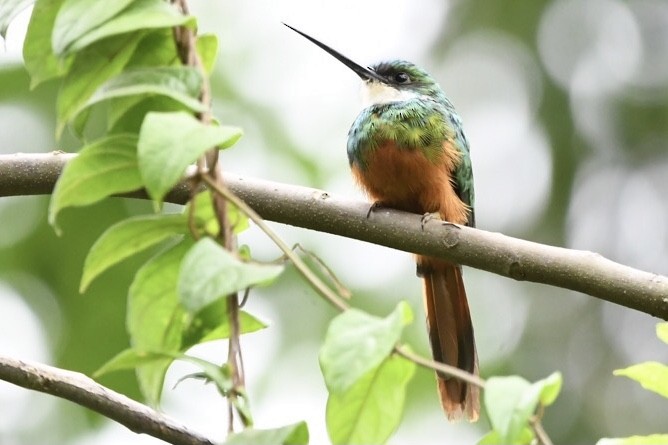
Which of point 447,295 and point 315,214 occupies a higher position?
point 315,214

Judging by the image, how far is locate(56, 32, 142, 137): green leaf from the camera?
1.26 metres

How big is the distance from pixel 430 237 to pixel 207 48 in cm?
85

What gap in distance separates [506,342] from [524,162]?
1873 millimetres

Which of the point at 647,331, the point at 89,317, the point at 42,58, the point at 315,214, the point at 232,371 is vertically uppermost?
the point at 42,58

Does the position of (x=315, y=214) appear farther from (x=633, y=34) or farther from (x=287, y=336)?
(x=633, y=34)

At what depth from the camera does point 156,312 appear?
1180mm

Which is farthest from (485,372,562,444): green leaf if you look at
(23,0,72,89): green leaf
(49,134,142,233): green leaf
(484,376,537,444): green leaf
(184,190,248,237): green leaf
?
(23,0,72,89): green leaf

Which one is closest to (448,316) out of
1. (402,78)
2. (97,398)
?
(402,78)

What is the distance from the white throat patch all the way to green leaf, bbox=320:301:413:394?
2785mm

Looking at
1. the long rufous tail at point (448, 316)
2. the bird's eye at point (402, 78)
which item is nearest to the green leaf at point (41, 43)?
the long rufous tail at point (448, 316)

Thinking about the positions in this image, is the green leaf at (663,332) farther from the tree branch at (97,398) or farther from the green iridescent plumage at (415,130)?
the green iridescent plumage at (415,130)

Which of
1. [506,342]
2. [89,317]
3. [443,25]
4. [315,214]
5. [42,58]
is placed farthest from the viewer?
[443,25]

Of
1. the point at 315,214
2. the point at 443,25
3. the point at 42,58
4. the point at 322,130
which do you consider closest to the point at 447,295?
the point at 315,214

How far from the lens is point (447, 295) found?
3.48 meters
